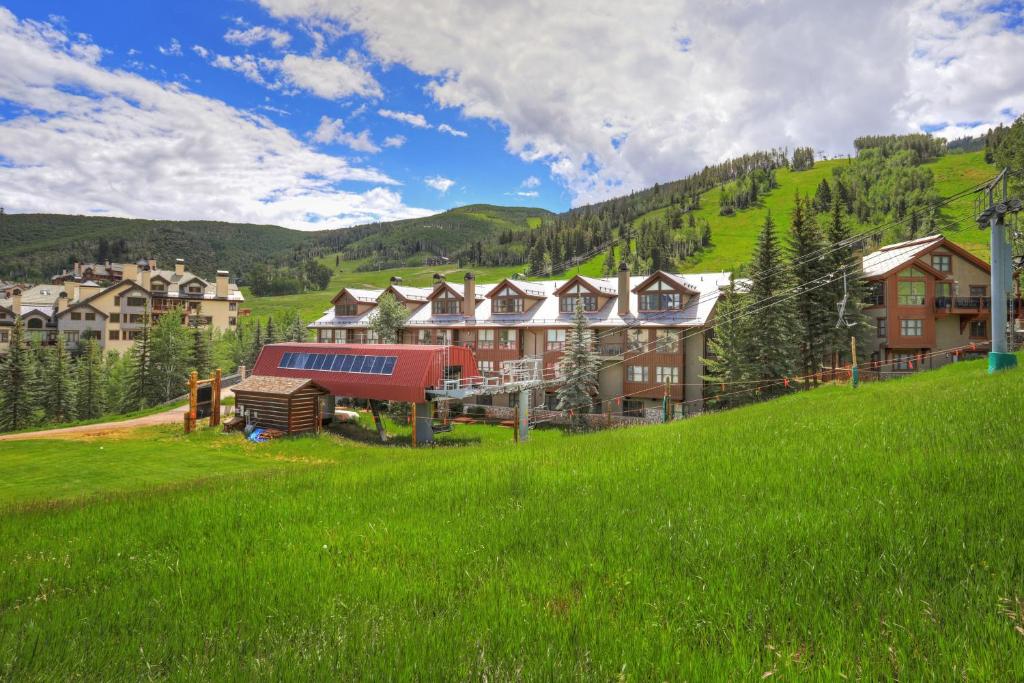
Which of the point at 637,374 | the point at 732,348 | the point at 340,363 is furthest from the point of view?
the point at 637,374

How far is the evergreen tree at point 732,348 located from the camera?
1348 inches

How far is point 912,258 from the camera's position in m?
39.0

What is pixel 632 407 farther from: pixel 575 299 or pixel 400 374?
pixel 400 374

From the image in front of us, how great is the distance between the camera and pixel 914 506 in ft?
18.7

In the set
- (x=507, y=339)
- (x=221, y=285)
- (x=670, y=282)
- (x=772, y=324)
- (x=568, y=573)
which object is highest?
(x=221, y=285)

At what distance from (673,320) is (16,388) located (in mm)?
67768

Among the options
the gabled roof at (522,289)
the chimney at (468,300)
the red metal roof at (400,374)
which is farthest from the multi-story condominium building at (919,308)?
the chimney at (468,300)

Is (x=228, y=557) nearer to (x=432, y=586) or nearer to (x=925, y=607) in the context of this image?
(x=432, y=586)

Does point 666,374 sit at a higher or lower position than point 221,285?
lower

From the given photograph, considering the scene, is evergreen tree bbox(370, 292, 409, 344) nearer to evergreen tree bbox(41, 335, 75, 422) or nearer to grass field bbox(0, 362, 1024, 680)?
evergreen tree bbox(41, 335, 75, 422)

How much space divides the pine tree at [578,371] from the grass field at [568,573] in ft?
95.8

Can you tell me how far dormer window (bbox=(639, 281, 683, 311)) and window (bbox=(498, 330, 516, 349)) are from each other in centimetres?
1266

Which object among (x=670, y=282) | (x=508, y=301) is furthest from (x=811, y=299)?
(x=508, y=301)

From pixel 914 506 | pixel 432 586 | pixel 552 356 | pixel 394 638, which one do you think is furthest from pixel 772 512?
pixel 552 356
